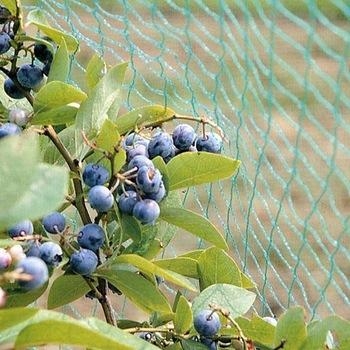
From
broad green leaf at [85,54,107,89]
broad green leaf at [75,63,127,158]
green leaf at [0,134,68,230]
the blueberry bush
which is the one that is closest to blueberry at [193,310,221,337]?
the blueberry bush

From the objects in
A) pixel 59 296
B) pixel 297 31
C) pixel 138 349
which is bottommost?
pixel 297 31

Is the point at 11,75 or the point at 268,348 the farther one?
the point at 11,75

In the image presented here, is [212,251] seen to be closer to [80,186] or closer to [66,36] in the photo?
[80,186]

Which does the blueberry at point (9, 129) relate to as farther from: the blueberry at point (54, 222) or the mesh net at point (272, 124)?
the mesh net at point (272, 124)

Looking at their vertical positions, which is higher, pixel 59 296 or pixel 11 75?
pixel 11 75

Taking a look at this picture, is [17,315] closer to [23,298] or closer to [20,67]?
[23,298]

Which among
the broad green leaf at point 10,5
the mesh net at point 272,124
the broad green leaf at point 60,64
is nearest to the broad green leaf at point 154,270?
the broad green leaf at point 60,64

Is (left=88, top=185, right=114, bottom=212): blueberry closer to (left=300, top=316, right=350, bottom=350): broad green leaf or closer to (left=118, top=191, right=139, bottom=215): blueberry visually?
(left=118, top=191, right=139, bottom=215): blueberry

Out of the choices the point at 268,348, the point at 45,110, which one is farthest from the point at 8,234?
the point at 268,348
